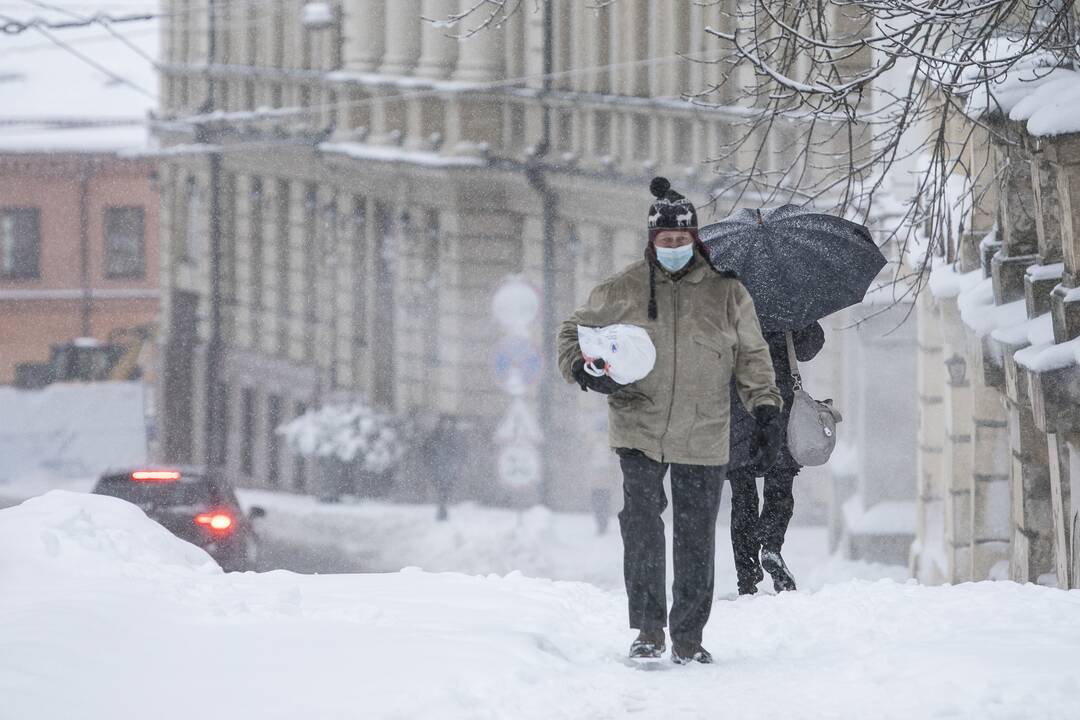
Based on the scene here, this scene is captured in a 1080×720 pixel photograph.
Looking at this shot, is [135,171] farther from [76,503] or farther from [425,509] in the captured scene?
[76,503]

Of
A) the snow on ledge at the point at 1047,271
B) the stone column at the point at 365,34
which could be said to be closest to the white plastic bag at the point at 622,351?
the snow on ledge at the point at 1047,271

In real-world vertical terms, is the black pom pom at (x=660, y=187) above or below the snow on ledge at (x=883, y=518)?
above

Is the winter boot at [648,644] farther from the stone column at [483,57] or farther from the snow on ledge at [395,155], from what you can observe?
the stone column at [483,57]

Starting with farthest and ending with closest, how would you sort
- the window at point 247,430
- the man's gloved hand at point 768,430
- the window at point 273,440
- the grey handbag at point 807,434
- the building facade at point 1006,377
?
1. the window at point 247,430
2. the window at point 273,440
3. the building facade at point 1006,377
4. the grey handbag at point 807,434
5. the man's gloved hand at point 768,430

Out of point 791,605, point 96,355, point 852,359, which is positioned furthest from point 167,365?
point 791,605

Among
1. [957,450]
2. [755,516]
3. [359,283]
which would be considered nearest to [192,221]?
[359,283]

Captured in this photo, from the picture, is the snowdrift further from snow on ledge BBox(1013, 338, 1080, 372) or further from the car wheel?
snow on ledge BBox(1013, 338, 1080, 372)

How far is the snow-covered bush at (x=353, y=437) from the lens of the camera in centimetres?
3234

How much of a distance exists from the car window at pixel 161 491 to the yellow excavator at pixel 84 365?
3402 centimetres

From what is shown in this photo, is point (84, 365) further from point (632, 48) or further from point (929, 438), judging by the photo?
point (929, 438)

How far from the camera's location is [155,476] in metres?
18.0

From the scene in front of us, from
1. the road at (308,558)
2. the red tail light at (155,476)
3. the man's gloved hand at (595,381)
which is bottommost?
the road at (308,558)

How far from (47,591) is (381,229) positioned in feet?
90.8

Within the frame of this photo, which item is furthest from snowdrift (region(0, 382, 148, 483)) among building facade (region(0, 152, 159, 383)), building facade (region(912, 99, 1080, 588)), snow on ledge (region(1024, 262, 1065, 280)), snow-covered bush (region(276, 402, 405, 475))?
snow on ledge (region(1024, 262, 1065, 280))
